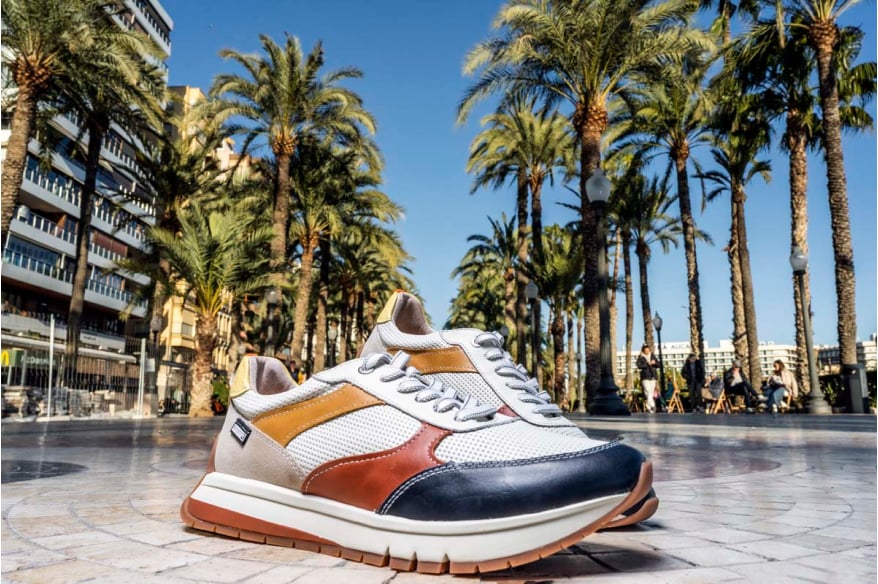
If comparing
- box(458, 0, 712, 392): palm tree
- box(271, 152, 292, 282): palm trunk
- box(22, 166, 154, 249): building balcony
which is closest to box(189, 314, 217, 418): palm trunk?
box(271, 152, 292, 282): palm trunk

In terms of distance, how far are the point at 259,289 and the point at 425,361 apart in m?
18.6

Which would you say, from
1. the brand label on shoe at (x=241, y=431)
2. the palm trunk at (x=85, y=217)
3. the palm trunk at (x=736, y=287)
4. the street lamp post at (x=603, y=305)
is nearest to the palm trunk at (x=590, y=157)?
the street lamp post at (x=603, y=305)

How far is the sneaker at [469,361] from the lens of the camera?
2.06 metres

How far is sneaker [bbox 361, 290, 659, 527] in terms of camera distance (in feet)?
6.76

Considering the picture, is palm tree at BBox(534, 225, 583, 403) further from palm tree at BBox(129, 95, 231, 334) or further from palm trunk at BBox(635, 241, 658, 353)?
palm tree at BBox(129, 95, 231, 334)

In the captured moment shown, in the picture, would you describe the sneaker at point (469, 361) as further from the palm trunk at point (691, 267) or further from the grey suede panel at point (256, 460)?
the palm trunk at point (691, 267)

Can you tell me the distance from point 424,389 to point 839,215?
1794cm

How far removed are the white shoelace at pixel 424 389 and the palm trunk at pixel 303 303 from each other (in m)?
19.3

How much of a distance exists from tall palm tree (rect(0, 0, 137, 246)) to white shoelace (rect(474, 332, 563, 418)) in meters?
17.2

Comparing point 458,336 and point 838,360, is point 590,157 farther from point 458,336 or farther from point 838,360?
point 838,360

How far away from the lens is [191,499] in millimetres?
2084

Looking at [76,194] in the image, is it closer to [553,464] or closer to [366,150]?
[366,150]

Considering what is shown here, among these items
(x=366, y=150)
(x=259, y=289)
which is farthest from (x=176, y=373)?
(x=366, y=150)

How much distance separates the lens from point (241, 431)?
81.6 inches
